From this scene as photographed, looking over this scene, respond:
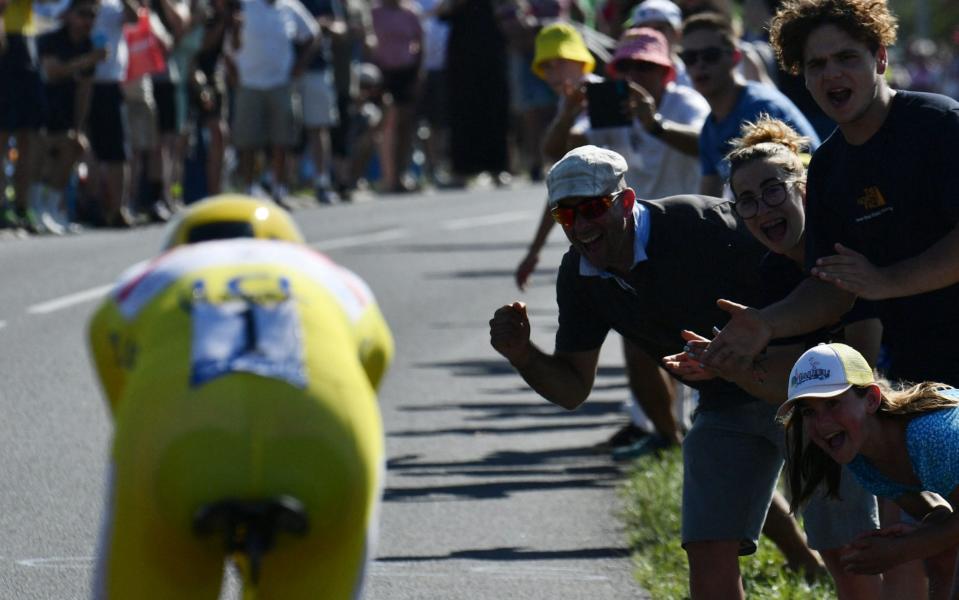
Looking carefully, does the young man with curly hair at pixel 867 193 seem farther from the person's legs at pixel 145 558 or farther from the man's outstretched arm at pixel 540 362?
the person's legs at pixel 145 558

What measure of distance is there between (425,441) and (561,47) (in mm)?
2171

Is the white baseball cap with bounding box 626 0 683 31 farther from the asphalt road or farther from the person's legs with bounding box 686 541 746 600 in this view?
the person's legs with bounding box 686 541 746 600

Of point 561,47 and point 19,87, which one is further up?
point 561,47

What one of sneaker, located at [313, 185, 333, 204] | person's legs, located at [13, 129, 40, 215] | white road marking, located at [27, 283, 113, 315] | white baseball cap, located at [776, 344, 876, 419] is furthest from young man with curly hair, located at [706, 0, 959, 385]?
sneaker, located at [313, 185, 333, 204]

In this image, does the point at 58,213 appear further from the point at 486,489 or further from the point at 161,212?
the point at 486,489

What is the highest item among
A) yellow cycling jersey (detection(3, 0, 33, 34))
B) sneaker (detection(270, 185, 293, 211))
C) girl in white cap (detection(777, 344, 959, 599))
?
girl in white cap (detection(777, 344, 959, 599))

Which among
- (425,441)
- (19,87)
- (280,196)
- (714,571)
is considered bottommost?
(280,196)

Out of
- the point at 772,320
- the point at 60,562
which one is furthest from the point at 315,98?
the point at 772,320

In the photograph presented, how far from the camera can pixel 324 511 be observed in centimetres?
402

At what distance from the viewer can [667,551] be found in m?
8.02

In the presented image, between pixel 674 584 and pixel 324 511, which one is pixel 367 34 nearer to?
pixel 674 584

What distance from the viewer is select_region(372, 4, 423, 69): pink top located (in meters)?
23.4

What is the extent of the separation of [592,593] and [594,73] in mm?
4716

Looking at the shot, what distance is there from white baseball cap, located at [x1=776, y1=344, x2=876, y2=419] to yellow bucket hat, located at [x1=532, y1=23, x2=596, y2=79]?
4973 millimetres
